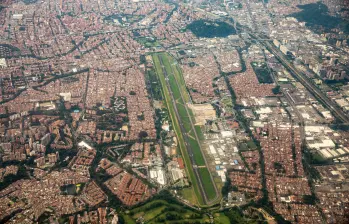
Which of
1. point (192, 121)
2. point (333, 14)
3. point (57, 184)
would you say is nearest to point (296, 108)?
point (192, 121)

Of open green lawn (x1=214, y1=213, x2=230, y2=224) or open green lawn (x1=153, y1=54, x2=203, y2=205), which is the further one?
open green lawn (x1=153, y1=54, x2=203, y2=205)

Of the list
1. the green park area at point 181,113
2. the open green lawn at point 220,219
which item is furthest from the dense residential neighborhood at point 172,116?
the green park area at point 181,113

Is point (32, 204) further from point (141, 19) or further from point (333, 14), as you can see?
point (333, 14)

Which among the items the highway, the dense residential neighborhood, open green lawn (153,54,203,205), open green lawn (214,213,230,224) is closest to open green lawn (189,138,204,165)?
the dense residential neighborhood

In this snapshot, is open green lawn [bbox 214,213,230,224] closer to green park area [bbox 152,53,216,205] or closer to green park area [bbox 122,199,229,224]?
green park area [bbox 122,199,229,224]

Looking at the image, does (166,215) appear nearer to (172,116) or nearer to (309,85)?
(172,116)

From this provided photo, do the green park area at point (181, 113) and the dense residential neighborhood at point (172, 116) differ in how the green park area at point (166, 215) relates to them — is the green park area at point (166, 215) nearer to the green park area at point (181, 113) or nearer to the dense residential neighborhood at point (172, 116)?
the dense residential neighborhood at point (172, 116)
